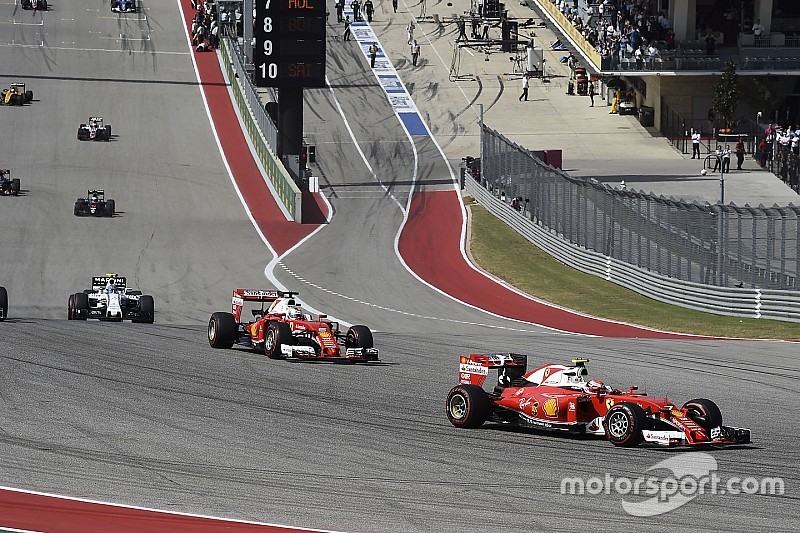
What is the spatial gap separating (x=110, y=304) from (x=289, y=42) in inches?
887

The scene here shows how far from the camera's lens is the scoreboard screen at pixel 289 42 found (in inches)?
1925

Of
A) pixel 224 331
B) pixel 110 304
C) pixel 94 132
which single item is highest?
pixel 94 132

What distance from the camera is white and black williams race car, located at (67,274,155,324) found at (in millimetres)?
28562

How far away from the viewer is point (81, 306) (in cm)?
2847

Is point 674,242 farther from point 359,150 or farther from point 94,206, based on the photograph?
point 359,150

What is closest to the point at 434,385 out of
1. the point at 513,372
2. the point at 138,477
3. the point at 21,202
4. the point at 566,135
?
the point at 513,372

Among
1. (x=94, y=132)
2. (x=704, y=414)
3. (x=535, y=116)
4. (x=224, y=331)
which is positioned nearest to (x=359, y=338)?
(x=224, y=331)

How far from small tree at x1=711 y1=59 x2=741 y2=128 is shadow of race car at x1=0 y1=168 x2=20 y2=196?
103 ft

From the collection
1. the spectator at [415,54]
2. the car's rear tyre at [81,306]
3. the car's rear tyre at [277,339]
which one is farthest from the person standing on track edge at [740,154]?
the car's rear tyre at [277,339]

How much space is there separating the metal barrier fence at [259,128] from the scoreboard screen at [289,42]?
13.3 ft

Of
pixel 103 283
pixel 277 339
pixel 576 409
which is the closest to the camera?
pixel 576 409

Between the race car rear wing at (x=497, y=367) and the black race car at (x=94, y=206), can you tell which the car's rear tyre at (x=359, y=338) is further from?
the black race car at (x=94, y=206)

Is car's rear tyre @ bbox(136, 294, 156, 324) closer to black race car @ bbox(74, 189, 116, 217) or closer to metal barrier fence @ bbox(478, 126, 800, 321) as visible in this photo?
metal barrier fence @ bbox(478, 126, 800, 321)

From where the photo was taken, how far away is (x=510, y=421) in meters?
16.8
